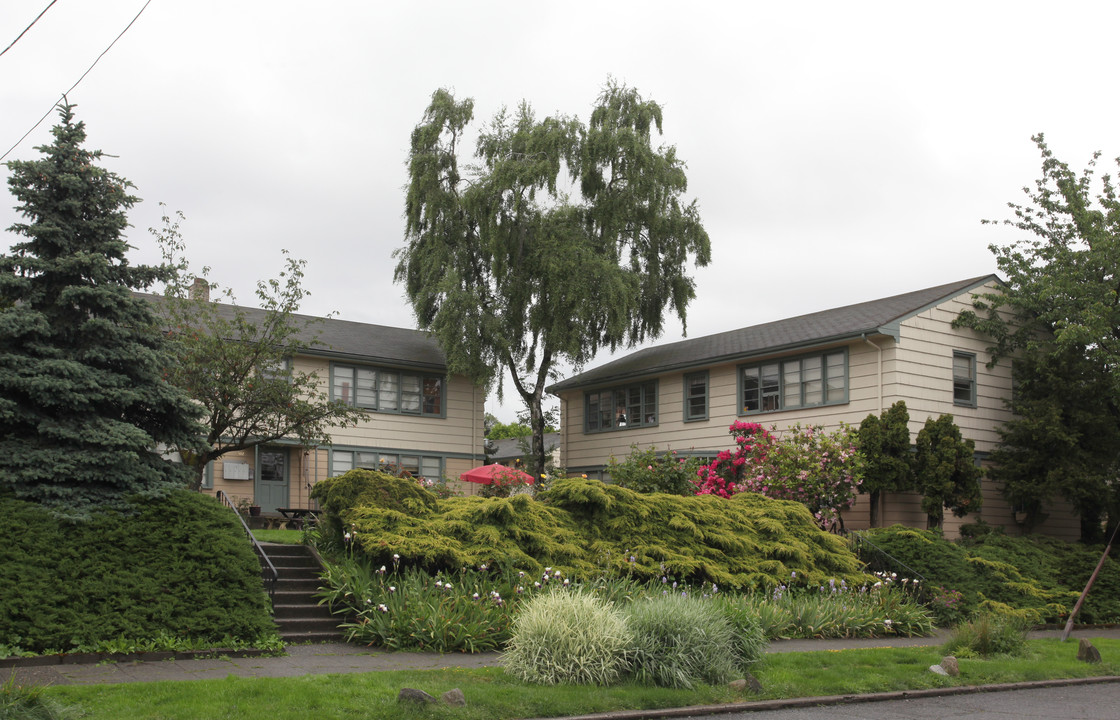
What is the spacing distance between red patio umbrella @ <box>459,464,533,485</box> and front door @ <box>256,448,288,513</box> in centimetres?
549

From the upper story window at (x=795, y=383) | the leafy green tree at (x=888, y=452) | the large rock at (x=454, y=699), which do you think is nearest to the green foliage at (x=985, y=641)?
the large rock at (x=454, y=699)

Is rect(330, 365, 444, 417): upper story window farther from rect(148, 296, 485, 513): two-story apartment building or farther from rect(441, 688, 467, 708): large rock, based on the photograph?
rect(441, 688, 467, 708): large rock

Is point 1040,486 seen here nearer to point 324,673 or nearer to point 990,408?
point 990,408

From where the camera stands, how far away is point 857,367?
22.1m

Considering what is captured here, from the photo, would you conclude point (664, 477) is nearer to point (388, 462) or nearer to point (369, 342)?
point (388, 462)

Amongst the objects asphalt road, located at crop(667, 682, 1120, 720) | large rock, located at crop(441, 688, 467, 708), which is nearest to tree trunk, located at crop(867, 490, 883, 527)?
asphalt road, located at crop(667, 682, 1120, 720)

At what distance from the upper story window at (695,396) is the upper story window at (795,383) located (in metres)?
1.31

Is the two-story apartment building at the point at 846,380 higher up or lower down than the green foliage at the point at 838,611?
higher up

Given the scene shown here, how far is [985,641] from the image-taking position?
12391 mm

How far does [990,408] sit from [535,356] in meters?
12.7

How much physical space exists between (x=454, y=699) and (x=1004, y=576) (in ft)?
42.6

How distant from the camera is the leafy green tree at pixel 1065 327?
20.7 metres

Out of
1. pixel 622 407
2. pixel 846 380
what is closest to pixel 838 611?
pixel 846 380

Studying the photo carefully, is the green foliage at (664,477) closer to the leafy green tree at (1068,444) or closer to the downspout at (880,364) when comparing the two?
the downspout at (880,364)
